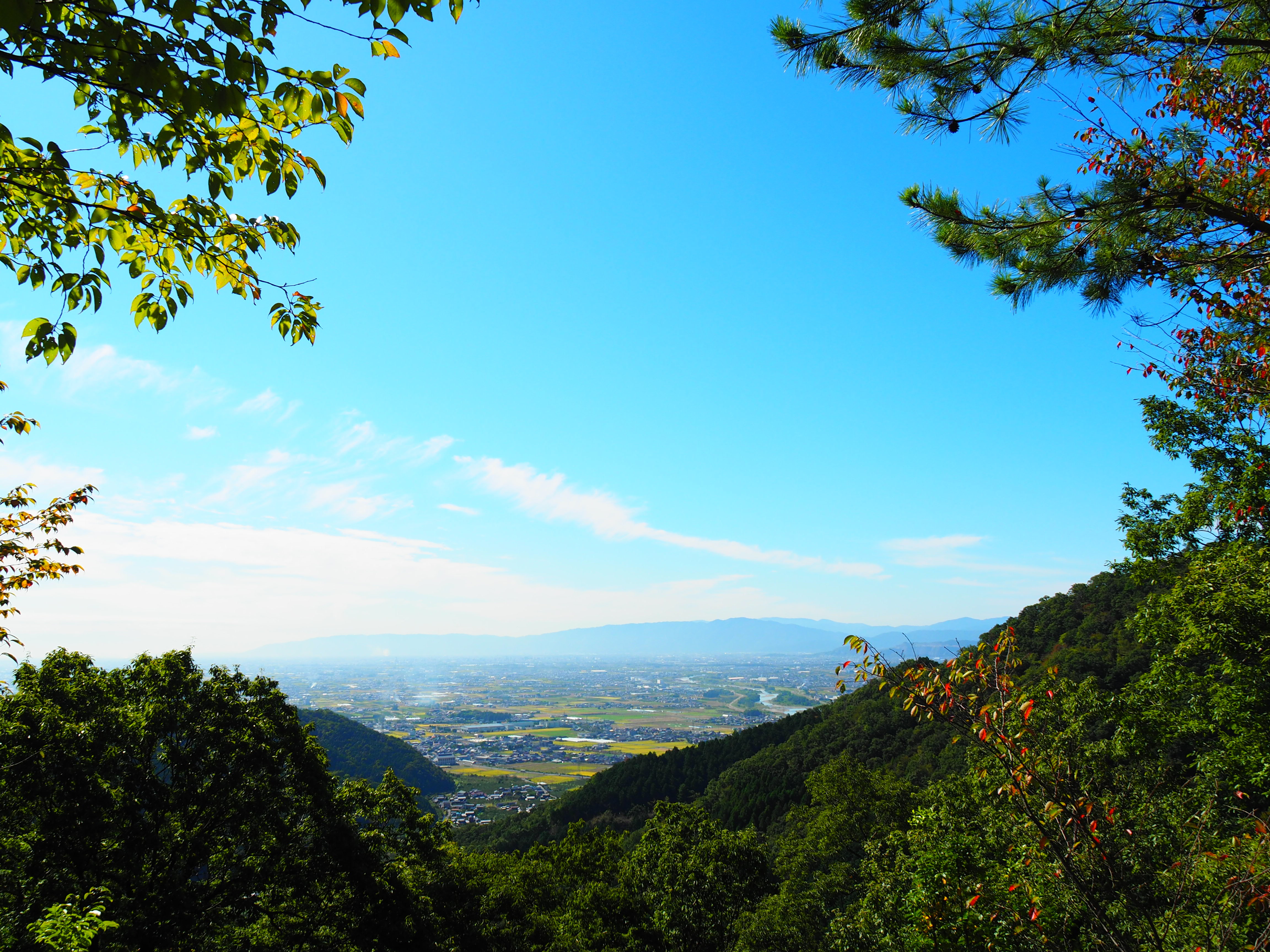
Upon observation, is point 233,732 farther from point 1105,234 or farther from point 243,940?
point 1105,234

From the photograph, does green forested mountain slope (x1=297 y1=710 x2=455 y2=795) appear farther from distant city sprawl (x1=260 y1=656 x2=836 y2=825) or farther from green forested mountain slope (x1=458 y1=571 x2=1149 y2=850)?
green forested mountain slope (x1=458 y1=571 x2=1149 y2=850)

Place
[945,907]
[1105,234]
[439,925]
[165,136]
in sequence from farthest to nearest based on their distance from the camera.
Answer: [439,925] < [945,907] < [1105,234] < [165,136]

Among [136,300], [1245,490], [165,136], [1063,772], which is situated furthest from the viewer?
[1245,490]

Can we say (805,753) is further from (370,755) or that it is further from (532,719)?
(532,719)

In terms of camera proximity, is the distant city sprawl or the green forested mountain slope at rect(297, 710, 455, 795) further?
the distant city sprawl

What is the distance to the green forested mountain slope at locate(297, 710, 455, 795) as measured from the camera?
58.4 metres

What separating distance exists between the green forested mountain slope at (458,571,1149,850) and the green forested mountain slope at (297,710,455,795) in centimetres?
2015

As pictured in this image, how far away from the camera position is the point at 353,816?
39.4ft

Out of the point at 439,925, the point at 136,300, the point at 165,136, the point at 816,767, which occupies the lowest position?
the point at 816,767

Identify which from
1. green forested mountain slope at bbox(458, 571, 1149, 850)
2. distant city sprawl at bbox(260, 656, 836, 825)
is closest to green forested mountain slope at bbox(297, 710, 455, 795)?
distant city sprawl at bbox(260, 656, 836, 825)

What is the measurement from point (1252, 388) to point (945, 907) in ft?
21.0

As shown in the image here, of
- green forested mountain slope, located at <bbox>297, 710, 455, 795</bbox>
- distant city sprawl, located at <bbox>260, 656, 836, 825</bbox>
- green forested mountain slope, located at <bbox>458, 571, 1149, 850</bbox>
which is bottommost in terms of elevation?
distant city sprawl, located at <bbox>260, 656, 836, 825</bbox>

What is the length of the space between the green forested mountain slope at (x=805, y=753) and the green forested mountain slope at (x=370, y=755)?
793 inches

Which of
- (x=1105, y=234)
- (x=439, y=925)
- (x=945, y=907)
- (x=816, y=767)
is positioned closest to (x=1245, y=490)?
(x=1105, y=234)
